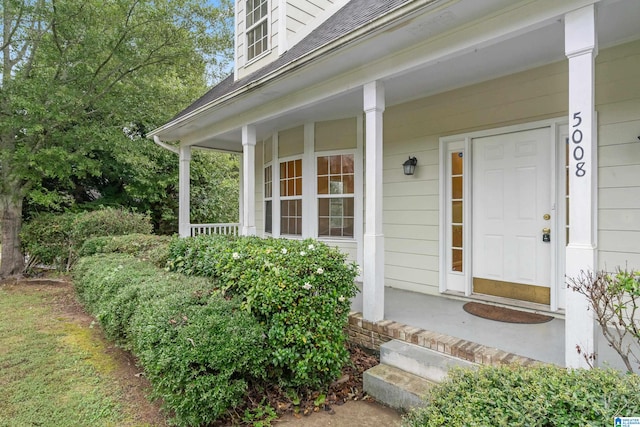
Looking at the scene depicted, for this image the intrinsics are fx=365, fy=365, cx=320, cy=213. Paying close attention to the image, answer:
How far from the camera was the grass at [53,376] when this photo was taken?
2.79m

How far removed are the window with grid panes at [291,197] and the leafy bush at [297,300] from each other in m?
3.00

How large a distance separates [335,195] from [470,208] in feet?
7.11

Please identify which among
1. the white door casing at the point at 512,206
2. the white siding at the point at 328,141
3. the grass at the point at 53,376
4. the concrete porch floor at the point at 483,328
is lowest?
the grass at the point at 53,376

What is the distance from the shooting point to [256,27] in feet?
23.5

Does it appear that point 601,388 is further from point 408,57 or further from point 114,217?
point 114,217

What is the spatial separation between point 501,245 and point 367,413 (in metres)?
2.58

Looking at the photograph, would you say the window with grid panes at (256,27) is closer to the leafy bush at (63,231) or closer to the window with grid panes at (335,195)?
the window with grid panes at (335,195)

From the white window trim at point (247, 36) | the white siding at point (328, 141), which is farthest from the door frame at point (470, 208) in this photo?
the white window trim at point (247, 36)

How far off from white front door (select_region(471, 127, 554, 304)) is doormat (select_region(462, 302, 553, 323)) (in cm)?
27

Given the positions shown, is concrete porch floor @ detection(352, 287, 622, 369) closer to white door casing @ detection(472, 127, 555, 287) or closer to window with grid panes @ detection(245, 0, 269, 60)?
white door casing @ detection(472, 127, 555, 287)

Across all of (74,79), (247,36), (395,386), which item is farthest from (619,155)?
(74,79)

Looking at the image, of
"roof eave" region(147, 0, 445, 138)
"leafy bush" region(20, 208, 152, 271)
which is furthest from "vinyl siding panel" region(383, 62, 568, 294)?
"leafy bush" region(20, 208, 152, 271)

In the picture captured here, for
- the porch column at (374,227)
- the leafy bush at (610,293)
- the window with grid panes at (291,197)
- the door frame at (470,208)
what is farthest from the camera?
the window with grid panes at (291,197)

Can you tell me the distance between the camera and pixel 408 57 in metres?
3.50
